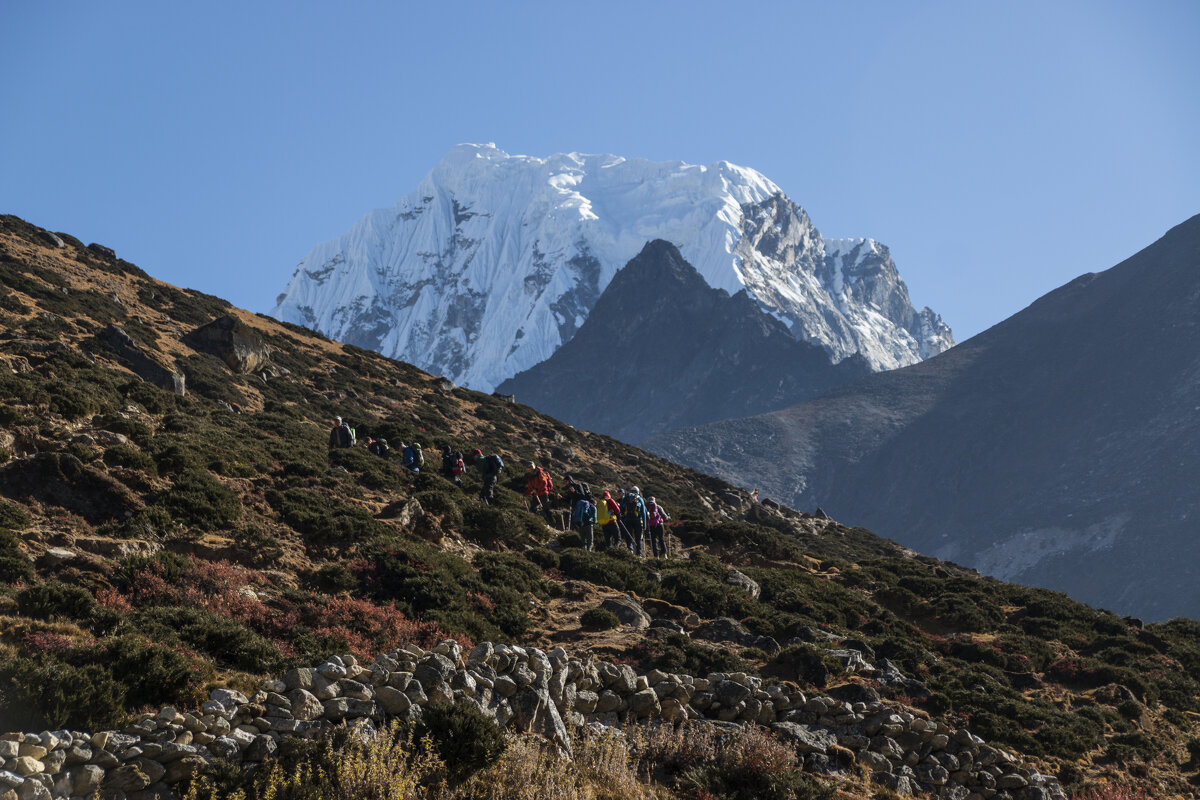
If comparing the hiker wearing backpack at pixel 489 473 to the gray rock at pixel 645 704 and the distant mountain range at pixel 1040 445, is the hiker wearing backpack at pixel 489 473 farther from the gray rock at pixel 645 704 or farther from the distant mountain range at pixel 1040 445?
the distant mountain range at pixel 1040 445

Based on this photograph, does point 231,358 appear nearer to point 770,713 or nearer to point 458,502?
point 458,502

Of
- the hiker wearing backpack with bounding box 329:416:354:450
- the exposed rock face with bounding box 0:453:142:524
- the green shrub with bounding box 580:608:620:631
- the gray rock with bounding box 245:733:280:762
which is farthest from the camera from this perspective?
the hiker wearing backpack with bounding box 329:416:354:450

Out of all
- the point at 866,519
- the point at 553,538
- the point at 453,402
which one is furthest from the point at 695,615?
the point at 866,519

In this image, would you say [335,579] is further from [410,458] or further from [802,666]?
[410,458]

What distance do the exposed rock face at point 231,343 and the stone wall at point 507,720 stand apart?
95.8 ft

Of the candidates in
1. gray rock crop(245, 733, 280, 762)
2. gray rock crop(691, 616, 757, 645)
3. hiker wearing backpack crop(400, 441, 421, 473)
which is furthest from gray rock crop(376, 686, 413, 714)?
hiker wearing backpack crop(400, 441, 421, 473)

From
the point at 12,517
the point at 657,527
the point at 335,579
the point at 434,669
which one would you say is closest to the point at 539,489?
the point at 657,527

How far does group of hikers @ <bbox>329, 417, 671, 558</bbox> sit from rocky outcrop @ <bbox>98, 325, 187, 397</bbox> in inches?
197

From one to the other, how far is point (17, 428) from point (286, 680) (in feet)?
37.7

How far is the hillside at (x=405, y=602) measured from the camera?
1041cm

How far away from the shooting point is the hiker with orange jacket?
26.5m

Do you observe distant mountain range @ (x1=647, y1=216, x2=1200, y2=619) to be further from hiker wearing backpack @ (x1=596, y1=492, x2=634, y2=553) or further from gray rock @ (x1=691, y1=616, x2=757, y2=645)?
gray rock @ (x1=691, y1=616, x2=757, y2=645)

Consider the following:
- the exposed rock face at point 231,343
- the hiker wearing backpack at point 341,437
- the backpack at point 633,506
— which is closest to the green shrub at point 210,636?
the backpack at point 633,506

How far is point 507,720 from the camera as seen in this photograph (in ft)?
32.3
